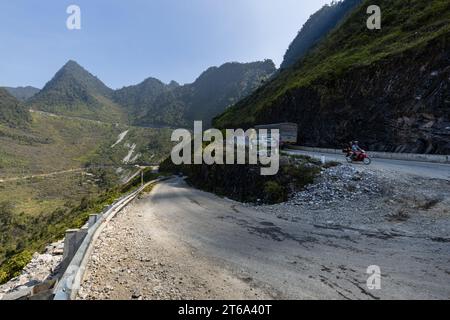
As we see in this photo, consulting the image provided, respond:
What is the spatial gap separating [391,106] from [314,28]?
160286 mm

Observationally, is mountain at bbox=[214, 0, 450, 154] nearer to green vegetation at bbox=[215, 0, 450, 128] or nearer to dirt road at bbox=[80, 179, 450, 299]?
green vegetation at bbox=[215, 0, 450, 128]

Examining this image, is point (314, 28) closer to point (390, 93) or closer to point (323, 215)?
point (390, 93)

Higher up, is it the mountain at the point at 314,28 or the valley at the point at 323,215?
the mountain at the point at 314,28

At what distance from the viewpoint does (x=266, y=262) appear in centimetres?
829

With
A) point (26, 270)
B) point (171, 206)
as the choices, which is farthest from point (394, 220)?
point (26, 270)

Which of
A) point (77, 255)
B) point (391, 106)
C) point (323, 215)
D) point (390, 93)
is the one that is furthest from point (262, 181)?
point (390, 93)

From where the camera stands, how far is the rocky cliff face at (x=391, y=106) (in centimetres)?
2302

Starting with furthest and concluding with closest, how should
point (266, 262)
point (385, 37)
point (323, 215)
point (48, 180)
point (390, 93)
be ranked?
point (48, 180) < point (385, 37) < point (390, 93) < point (323, 215) < point (266, 262)

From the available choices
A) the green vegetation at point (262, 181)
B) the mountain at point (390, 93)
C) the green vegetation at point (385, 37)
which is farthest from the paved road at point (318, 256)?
the green vegetation at point (385, 37)

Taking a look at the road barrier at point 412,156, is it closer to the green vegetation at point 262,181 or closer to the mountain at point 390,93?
the mountain at point 390,93

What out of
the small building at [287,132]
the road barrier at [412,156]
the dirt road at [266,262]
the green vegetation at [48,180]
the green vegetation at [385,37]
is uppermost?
the green vegetation at [385,37]

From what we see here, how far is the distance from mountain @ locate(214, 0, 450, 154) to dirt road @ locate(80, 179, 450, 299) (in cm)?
1778

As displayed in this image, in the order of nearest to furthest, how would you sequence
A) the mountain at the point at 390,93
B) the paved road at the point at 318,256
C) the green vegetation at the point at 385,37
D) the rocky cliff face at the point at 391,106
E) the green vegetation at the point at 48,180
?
the paved road at the point at 318,256
the rocky cliff face at the point at 391,106
the mountain at the point at 390,93
the green vegetation at the point at 385,37
the green vegetation at the point at 48,180

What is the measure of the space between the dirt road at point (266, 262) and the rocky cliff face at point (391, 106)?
17.8 metres
